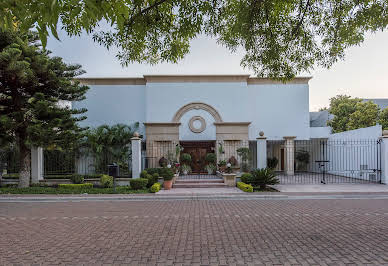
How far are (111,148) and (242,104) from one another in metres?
9.58

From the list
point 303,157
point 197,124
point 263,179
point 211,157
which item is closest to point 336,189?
point 263,179

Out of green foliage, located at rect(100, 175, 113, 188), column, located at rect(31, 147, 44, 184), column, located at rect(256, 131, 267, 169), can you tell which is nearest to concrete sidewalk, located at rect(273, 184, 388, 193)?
column, located at rect(256, 131, 267, 169)

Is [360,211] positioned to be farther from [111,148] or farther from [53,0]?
[111,148]

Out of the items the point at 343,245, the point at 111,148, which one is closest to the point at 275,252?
the point at 343,245

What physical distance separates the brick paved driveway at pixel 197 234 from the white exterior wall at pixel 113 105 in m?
10.8

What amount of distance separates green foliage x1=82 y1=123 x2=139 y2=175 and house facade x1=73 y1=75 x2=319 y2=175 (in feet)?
5.98

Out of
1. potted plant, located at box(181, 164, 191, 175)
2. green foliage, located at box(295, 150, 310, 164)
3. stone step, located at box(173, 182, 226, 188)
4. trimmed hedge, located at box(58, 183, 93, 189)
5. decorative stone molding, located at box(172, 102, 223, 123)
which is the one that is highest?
decorative stone molding, located at box(172, 102, 223, 123)

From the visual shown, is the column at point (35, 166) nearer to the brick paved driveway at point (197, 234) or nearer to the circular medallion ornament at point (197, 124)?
the brick paved driveway at point (197, 234)

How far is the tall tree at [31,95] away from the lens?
10.9m

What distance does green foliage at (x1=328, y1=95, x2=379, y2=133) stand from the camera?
24.4m

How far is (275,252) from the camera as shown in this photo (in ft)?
14.2

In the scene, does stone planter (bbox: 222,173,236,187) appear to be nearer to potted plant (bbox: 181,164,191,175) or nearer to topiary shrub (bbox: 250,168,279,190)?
topiary shrub (bbox: 250,168,279,190)

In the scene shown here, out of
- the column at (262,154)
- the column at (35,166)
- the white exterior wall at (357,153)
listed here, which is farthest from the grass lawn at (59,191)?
the white exterior wall at (357,153)

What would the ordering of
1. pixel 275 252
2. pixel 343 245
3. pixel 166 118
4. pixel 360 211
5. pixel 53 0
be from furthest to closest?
pixel 166 118, pixel 360 211, pixel 343 245, pixel 275 252, pixel 53 0
